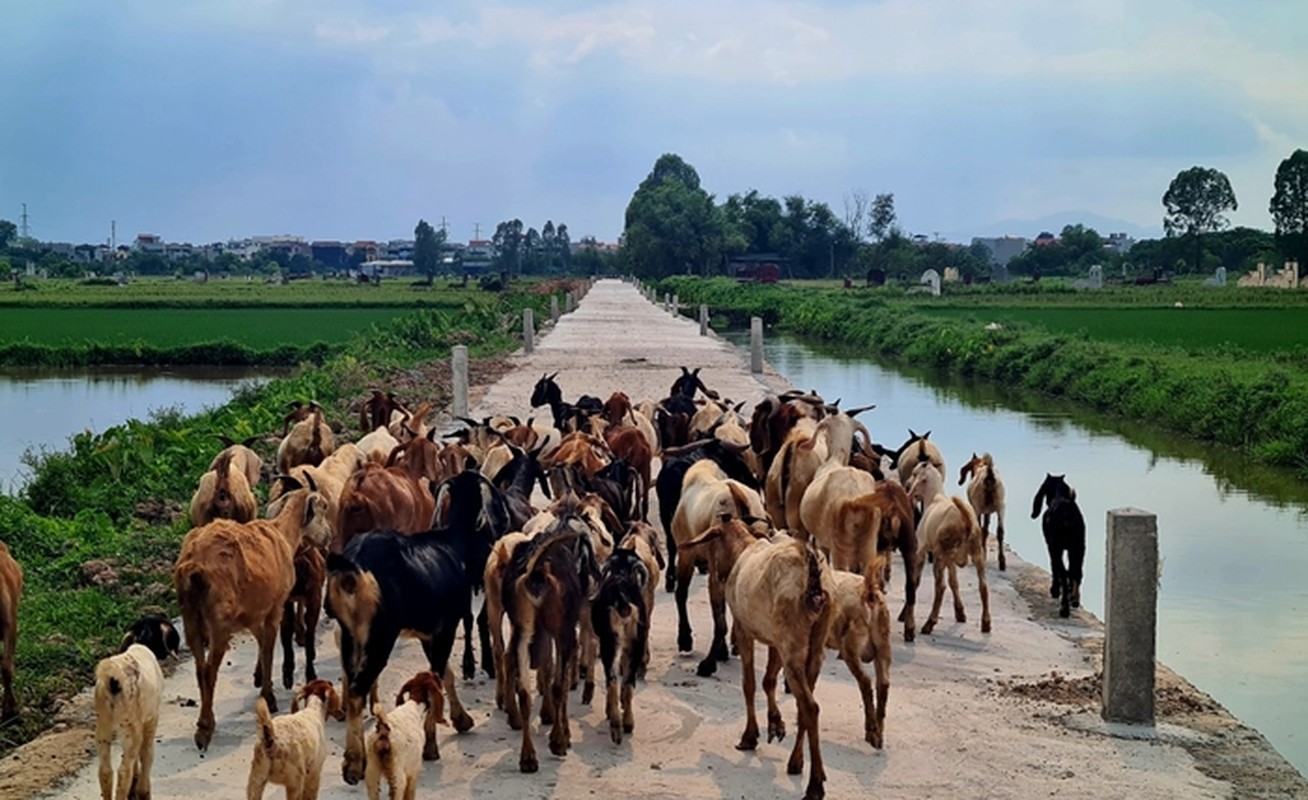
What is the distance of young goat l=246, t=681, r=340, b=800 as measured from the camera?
6270mm

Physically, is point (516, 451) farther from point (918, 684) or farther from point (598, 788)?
point (598, 788)

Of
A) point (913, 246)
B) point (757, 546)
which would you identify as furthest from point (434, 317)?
point (913, 246)

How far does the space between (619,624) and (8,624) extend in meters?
3.27

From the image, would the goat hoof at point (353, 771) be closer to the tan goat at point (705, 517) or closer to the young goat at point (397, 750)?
the young goat at point (397, 750)

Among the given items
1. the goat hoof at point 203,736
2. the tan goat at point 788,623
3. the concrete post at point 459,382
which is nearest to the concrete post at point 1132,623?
the tan goat at point 788,623

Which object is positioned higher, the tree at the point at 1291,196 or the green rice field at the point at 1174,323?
the tree at the point at 1291,196

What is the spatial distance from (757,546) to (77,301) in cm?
6377

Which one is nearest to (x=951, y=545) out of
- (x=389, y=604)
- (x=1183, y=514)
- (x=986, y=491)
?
(x=986, y=491)

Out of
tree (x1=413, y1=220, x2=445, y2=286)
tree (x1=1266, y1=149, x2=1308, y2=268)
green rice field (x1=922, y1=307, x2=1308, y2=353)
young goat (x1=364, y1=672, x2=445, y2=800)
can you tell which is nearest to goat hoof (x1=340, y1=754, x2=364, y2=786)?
young goat (x1=364, y1=672, x2=445, y2=800)

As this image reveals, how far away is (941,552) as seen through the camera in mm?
10773

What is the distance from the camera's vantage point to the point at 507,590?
26.5 feet

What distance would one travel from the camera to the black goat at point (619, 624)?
26.7 ft

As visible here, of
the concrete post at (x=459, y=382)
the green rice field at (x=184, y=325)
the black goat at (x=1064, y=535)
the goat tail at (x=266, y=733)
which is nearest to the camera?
the goat tail at (x=266, y=733)

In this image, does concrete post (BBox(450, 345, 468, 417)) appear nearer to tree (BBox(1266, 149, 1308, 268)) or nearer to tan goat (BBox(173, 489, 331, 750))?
tan goat (BBox(173, 489, 331, 750))
